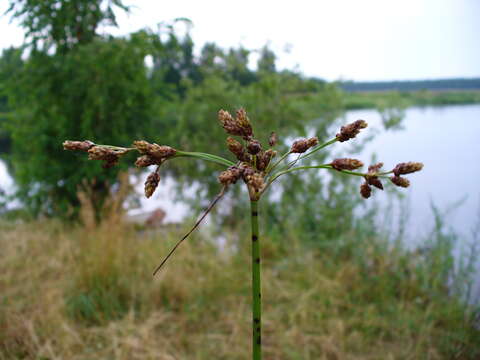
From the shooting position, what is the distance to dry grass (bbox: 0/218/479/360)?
89.8 inches

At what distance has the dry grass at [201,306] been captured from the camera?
89.8 inches

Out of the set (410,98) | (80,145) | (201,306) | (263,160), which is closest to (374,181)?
(263,160)

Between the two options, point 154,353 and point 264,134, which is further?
point 264,134

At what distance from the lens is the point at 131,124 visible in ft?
16.1

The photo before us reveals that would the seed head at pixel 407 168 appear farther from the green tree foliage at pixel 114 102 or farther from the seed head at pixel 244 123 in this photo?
the green tree foliage at pixel 114 102

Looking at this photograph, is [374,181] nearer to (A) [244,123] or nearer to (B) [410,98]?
(A) [244,123]

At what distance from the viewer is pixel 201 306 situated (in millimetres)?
2857

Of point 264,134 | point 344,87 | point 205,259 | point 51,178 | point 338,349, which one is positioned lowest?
point 338,349

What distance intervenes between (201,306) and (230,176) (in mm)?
2478

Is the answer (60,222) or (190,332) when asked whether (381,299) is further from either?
(60,222)

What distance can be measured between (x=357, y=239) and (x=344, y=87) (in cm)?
296

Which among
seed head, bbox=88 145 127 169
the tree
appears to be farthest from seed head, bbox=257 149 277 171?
the tree

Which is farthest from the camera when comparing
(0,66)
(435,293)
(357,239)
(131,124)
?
(131,124)

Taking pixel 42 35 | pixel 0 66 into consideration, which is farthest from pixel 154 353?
pixel 0 66
